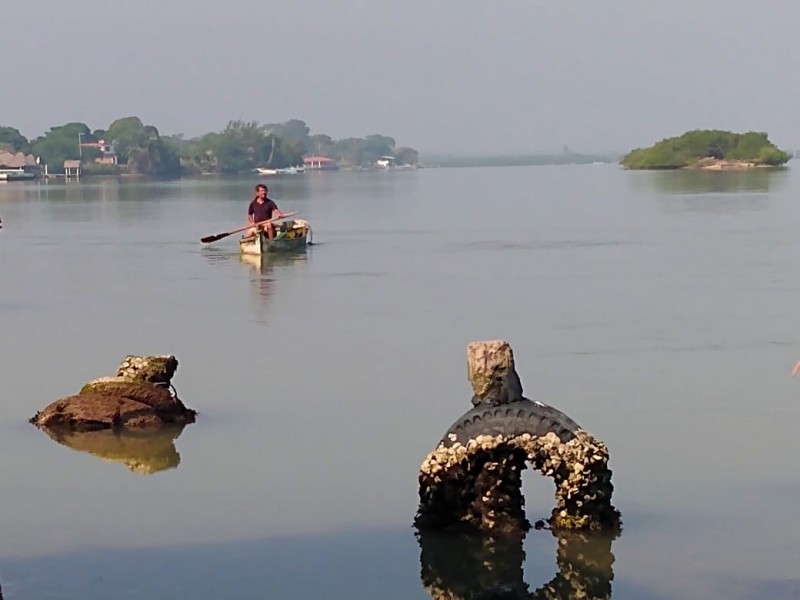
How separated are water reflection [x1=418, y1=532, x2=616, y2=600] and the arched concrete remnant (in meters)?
0.15

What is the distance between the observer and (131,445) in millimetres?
13320

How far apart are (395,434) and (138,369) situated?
2174mm

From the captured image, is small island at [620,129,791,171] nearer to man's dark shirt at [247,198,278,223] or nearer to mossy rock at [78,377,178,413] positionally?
man's dark shirt at [247,198,278,223]

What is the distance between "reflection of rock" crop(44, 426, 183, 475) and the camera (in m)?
12.9

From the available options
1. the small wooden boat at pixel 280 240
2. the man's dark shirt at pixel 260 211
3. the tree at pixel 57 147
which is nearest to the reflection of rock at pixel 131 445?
the small wooden boat at pixel 280 240

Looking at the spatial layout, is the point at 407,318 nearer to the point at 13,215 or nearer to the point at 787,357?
the point at 787,357

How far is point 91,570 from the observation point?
988cm

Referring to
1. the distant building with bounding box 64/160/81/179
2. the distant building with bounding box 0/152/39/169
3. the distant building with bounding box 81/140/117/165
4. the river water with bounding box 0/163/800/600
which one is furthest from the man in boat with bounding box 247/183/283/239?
the distant building with bounding box 81/140/117/165

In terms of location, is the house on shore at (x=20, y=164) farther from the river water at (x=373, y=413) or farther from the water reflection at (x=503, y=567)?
the water reflection at (x=503, y=567)

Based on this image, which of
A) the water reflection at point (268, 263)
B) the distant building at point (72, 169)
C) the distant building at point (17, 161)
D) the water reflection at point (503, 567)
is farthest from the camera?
the distant building at point (17, 161)

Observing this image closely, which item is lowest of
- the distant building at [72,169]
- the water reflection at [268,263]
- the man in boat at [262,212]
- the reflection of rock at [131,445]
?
the distant building at [72,169]

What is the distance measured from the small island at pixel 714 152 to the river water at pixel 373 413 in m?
94.4

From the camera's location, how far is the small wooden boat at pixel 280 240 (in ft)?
109

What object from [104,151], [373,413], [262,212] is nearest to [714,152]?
[104,151]
